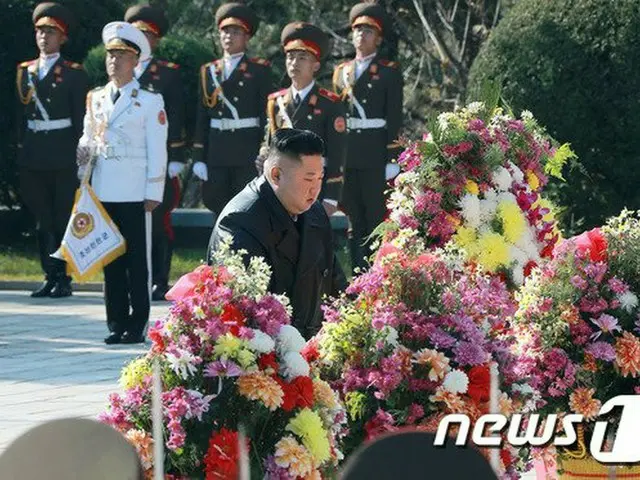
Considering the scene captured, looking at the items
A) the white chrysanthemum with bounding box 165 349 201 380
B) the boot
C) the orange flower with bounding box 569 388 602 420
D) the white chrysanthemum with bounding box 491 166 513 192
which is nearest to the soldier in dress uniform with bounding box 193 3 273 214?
the boot

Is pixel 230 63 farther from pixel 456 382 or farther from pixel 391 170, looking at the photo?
pixel 456 382

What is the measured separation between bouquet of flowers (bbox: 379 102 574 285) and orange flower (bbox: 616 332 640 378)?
1.56 metres

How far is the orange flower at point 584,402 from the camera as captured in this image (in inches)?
287

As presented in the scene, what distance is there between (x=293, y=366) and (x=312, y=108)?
8.12 m

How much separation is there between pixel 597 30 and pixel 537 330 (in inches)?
294

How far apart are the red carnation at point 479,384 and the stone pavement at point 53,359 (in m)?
2.56

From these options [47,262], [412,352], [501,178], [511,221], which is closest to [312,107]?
[47,262]

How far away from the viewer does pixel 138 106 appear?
484 inches

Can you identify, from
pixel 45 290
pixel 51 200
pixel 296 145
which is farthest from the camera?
pixel 45 290

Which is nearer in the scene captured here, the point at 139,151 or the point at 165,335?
the point at 165,335

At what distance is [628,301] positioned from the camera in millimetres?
7438

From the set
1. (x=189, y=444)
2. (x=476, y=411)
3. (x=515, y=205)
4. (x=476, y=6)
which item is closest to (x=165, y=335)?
(x=189, y=444)

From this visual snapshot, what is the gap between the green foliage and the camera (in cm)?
1431

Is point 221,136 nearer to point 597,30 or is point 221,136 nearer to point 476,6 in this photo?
point 597,30
